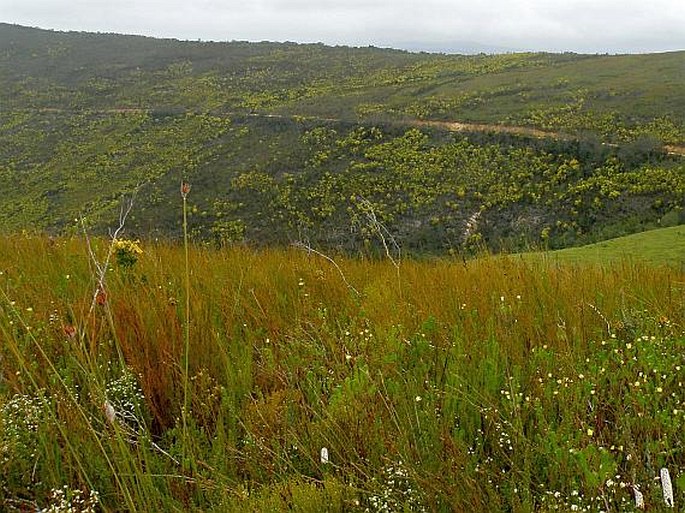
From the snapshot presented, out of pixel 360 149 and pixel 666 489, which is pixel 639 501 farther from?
pixel 360 149

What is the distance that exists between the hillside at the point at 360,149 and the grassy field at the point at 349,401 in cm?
77

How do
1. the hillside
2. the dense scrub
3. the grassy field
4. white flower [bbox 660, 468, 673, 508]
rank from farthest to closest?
1. the hillside
2. the dense scrub
3. the grassy field
4. white flower [bbox 660, 468, 673, 508]

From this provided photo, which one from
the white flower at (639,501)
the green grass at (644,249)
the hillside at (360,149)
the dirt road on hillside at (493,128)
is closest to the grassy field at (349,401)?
the white flower at (639,501)

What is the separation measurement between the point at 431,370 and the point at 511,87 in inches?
1240

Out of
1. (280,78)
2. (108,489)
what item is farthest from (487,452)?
(280,78)

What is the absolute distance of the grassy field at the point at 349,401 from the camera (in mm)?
1633

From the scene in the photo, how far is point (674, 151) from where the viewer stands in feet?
55.2

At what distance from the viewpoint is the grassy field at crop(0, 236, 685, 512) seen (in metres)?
1.63

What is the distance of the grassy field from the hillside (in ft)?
2.53

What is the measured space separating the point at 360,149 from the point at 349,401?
24720mm

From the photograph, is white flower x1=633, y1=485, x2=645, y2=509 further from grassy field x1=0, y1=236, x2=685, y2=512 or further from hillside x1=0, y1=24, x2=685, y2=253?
hillside x1=0, y1=24, x2=685, y2=253

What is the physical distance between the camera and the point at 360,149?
26.1 metres

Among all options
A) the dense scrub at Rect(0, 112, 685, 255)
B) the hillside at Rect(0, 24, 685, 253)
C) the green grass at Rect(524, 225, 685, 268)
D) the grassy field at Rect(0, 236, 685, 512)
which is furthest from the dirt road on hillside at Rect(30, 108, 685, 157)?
the grassy field at Rect(0, 236, 685, 512)

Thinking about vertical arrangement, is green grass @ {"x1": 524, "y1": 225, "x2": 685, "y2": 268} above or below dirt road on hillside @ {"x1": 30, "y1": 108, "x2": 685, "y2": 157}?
below
